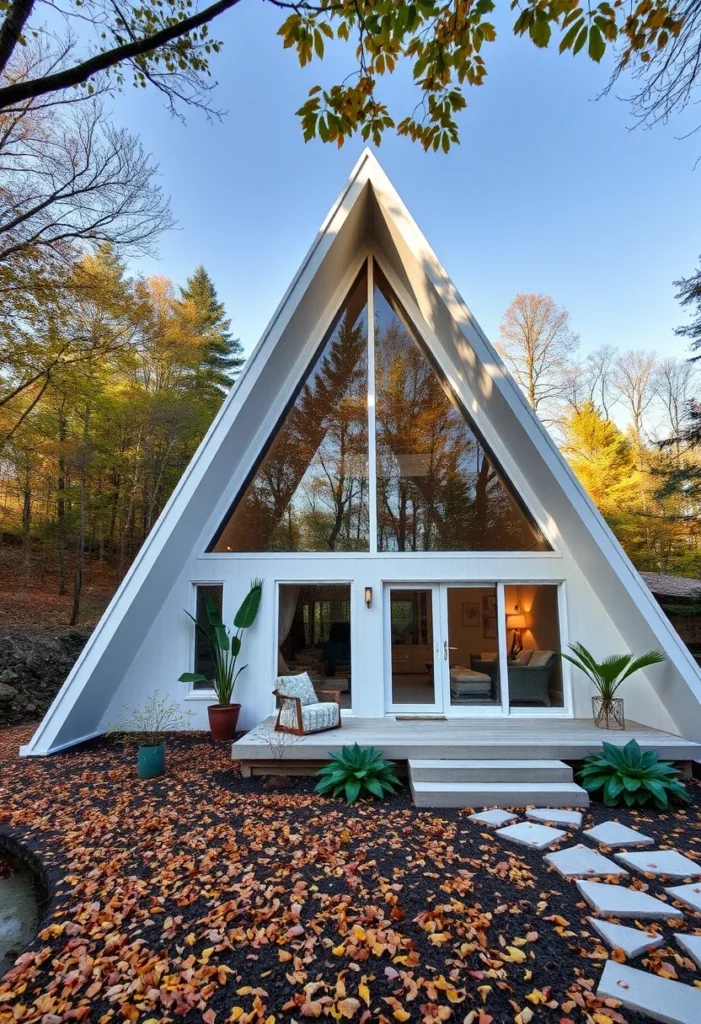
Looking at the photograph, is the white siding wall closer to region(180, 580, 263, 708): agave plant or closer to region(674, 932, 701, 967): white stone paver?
region(180, 580, 263, 708): agave plant

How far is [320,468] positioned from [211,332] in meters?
18.5

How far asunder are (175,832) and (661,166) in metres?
8.50

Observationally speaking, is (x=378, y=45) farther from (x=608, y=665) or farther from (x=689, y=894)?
(x=608, y=665)

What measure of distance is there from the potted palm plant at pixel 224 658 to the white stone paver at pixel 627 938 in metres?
5.28

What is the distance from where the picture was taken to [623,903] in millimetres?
3219

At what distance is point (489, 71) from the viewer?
3361 millimetres

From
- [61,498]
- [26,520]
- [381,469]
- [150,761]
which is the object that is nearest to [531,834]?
[150,761]

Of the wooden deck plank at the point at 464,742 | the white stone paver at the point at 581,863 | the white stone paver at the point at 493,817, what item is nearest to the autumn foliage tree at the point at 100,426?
the wooden deck plank at the point at 464,742

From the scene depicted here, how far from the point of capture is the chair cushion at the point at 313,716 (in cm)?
624

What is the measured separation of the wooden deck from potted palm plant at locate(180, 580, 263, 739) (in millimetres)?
982

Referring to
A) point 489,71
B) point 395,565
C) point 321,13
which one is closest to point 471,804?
point 395,565

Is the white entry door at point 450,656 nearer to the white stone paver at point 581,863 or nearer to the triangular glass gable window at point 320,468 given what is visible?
the triangular glass gable window at point 320,468

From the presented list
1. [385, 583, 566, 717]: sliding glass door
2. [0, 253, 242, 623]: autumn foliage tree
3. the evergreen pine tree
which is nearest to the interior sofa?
[385, 583, 566, 717]: sliding glass door

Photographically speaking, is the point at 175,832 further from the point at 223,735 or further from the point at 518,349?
the point at 518,349
